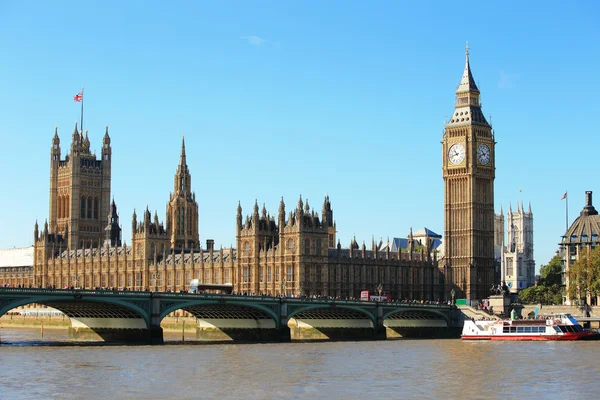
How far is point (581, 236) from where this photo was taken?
156 m

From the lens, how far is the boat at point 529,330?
370ft

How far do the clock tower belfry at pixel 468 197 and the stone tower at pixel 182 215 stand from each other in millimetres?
41278

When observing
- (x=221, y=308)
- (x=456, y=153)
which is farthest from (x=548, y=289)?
(x=221, y=308)

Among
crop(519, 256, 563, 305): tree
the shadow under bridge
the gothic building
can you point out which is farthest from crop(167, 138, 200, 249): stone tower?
the shadow under bridge

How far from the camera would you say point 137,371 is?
71875 millimetres

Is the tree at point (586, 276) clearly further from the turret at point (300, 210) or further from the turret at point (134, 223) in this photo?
the turret at point (134, 223)

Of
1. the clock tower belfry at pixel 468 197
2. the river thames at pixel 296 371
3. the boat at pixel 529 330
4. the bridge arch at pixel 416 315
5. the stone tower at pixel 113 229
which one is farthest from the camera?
the stone tower at pixel 113 229

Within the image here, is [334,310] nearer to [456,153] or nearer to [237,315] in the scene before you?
[237,315]

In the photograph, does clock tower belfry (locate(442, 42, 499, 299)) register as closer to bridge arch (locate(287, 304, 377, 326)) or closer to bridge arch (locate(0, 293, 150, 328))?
bridge arch (locate(287, 304, 377, 326))

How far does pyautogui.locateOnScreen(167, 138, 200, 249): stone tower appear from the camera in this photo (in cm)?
17588

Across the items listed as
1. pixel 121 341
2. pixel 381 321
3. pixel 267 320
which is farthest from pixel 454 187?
pixel 121 341

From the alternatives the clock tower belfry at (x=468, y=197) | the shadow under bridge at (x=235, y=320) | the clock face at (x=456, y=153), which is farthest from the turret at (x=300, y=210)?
the clock face at (x=456, y=153)

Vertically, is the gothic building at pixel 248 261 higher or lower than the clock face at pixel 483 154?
lower

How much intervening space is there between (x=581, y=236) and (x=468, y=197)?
16067mm
